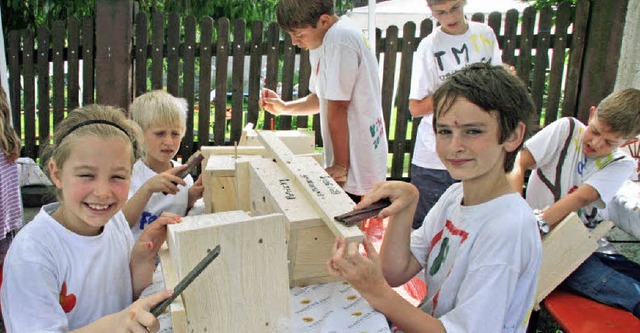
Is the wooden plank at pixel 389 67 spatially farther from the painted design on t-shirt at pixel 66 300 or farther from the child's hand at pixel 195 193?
the painted design on t-shirt at pixel 66 300

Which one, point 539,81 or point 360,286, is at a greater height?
point 539,81

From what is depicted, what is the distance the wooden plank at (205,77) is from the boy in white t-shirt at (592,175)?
3.67 metres

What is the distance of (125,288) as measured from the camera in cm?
183

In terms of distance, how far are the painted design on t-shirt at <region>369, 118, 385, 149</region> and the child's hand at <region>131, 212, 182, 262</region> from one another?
1557 millimetres

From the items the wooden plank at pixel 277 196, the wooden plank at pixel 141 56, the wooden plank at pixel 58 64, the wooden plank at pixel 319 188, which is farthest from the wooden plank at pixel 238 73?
the wooden plank at pixel 277 196

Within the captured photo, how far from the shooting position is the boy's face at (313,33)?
9.45 ft

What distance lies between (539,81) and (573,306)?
3782mm

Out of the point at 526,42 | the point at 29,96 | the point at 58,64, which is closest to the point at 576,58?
the point at 526,42

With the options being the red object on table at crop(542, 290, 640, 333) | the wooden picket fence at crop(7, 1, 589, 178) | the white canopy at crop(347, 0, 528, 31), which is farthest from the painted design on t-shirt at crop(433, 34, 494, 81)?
the white canopy at crop(347, 0, 528, 31)

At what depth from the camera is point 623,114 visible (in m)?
2.68

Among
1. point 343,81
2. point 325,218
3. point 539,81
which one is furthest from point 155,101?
point 539,81

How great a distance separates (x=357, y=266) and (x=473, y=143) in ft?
1.75

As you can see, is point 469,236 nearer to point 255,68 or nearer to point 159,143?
point 159,143

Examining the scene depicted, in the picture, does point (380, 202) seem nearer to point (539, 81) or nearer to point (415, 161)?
point (415, 161)
